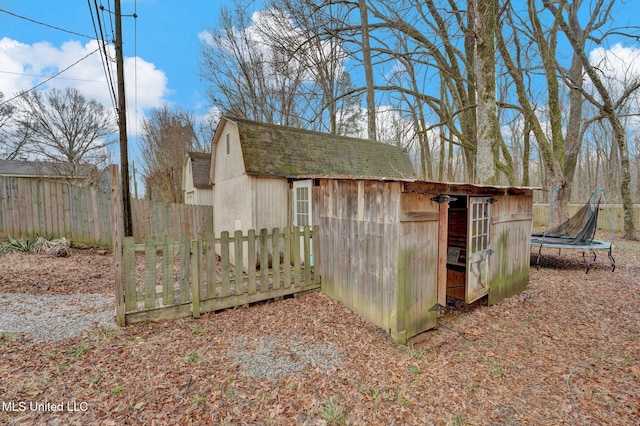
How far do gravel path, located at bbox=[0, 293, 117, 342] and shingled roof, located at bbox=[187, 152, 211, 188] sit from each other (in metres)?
8.60

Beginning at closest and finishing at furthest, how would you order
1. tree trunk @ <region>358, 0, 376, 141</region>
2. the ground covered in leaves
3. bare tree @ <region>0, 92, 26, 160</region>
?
the ground covered in leaves → tree trunk @ <region>358, 0, 376, 141</region> → bare tree @ <region>0, 92, 26, 160</region>

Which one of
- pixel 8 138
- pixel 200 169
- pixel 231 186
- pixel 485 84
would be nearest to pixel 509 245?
pixel 485 84

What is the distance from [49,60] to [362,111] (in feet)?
43.7

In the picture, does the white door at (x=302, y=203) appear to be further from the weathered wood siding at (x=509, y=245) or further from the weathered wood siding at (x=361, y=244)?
the weathered wood siding at (x=509, y=245)

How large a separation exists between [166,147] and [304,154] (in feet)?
49.0

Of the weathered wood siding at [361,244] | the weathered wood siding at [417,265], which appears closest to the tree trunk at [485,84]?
the weathered wood siding at [417,265]

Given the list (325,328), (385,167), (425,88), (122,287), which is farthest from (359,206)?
(425,88)

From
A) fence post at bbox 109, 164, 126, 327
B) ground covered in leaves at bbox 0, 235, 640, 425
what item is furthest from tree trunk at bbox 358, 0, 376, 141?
fence post at bbox 109, 164, 126, 327

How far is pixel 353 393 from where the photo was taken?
286cm

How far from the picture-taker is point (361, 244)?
15.1ft

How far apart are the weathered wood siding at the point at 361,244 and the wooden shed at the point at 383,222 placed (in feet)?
0.05

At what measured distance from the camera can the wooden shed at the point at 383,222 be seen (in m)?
4.04

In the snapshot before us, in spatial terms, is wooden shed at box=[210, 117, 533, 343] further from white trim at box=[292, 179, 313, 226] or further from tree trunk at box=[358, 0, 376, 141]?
tree trunk at box=[358, 0, 376, 141]

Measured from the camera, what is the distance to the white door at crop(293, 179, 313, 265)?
686 cm
